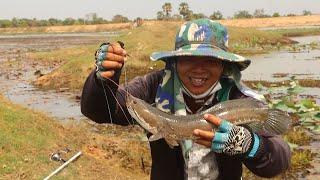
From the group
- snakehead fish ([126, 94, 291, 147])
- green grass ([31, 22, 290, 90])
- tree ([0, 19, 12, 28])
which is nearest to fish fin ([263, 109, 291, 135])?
snakehead fish ([126, 94, 291, 147])

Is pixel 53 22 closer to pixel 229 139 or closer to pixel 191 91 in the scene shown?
pixel 191 91

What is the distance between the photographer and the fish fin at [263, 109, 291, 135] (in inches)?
102

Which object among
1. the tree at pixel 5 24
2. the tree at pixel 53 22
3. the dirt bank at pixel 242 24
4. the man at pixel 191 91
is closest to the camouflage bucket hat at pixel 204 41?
the man at pixel 191 91

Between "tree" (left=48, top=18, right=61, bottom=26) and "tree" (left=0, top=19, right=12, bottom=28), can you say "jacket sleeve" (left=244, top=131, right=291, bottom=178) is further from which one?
"tree" (left=48, top=18, right=61, bottom=26)

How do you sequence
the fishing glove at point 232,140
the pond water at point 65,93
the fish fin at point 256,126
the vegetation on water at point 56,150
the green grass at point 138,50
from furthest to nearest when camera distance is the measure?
the green grass at point 138,50 < the pond water at point 65,93 < the vegetation on water at point 56,150 < the fish fin at point 256,126 < the fishing glove at point 232,140

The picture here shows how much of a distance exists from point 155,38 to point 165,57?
30.8 m

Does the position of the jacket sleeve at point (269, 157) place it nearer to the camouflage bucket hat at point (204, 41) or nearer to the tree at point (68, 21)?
the camouflage bucket hat at point (204, 41)

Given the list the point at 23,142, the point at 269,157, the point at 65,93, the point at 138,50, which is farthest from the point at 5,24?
the point at 269,157

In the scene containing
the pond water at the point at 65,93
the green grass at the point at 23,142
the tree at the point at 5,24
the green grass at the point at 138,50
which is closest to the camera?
the green grass at the point at 23,142

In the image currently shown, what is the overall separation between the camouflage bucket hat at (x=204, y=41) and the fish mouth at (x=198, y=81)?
0.47 feet

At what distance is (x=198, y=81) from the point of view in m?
2.72

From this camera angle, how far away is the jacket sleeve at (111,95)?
9.11 ft

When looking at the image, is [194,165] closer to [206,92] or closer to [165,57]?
[206,92]

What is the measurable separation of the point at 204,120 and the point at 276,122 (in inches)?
15.0
